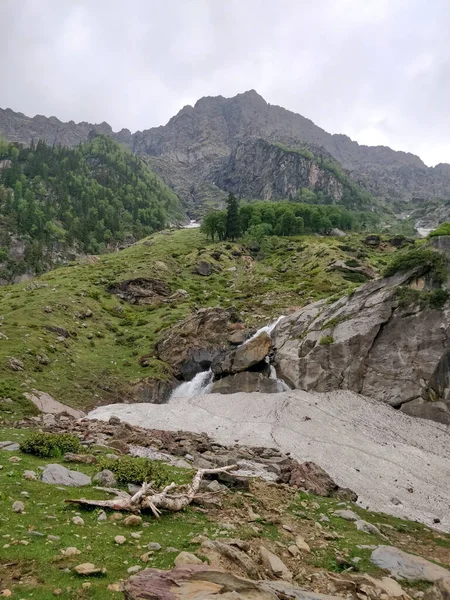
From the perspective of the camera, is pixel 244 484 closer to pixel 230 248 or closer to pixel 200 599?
pixel 200 599

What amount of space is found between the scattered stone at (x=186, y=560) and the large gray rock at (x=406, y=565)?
7.19 m

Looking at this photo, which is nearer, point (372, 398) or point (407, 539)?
point (407, 539)

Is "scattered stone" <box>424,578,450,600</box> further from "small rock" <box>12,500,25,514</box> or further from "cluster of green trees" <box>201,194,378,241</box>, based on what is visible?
"cluster of green trees" <box>201,194,378,241</box>

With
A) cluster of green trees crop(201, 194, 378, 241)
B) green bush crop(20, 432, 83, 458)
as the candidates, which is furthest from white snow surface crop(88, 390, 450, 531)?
cluster of green trees crop(201, 194, 378, 241)

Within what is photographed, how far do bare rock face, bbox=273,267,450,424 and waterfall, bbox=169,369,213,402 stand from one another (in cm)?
987

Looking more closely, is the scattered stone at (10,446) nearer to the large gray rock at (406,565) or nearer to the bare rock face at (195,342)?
the large gray rock at (406,565)

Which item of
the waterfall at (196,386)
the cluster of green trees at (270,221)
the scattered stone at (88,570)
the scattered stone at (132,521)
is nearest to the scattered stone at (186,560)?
the scattered stone at (88,570)

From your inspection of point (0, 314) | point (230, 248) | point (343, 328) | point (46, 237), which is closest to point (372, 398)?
point (343, 328)

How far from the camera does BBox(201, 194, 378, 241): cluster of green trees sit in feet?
477

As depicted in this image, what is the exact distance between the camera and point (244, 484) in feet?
70.4

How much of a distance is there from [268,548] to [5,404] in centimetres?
3130

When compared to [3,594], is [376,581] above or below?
below

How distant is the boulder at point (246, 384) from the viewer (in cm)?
5175

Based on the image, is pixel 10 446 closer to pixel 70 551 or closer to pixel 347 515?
pixel 70 551
